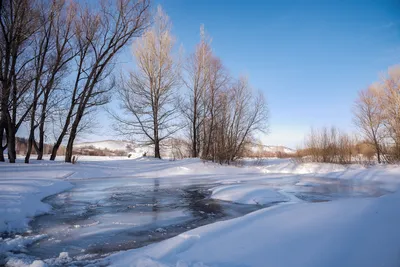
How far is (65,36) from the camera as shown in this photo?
14430 mm

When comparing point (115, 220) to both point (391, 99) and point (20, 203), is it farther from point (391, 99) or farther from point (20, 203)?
point (391, 99)

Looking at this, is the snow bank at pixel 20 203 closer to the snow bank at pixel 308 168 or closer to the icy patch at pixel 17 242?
the icy patch at pixel 17 242

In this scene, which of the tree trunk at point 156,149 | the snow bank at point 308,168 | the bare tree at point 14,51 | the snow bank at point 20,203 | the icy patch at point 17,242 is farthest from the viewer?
the tree trunk at point 156,149

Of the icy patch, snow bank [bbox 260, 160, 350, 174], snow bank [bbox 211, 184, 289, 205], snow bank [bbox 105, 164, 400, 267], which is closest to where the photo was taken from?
snow bank [bbox 105, 164, 400, 267]

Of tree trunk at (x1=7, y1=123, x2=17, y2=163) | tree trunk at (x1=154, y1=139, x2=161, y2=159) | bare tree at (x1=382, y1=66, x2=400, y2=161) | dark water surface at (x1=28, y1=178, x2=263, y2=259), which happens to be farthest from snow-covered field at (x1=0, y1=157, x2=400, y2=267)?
bare tree at (x1=382, y1=66, x2=400, y2=161)

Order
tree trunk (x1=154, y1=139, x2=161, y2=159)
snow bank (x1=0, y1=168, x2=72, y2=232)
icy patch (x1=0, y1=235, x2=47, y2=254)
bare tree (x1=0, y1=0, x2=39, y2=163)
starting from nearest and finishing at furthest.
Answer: icy patch (x1=0, y1=235, x2=47, y2=254)
snow bank (x1=0, y1=168, x2=72, y2=232)
bare tree (x1=0, y1=0, x2=39, y2=163)
tree trunk (x1=154, y1=139, x2=161, y2=159)

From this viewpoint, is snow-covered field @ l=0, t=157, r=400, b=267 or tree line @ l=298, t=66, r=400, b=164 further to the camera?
tree line @ l=298, t=66, r=400, b=164

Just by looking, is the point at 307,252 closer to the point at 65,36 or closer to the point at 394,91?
the point at 65,36

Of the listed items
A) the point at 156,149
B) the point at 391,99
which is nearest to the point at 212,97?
the point at 156,149

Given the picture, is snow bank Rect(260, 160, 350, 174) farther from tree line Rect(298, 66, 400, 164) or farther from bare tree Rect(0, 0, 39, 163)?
bare tree Rect(0, 0, 39, 163)

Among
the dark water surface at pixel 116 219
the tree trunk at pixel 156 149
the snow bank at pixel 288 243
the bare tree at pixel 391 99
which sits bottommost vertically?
the dark water surface at pixel 116 219

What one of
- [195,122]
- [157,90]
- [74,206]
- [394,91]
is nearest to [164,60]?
[157,90]

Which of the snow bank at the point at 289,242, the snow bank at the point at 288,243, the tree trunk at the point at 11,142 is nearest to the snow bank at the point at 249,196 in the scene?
the snow bank at the point at 289,242

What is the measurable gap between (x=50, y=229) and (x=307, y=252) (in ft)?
11.6
